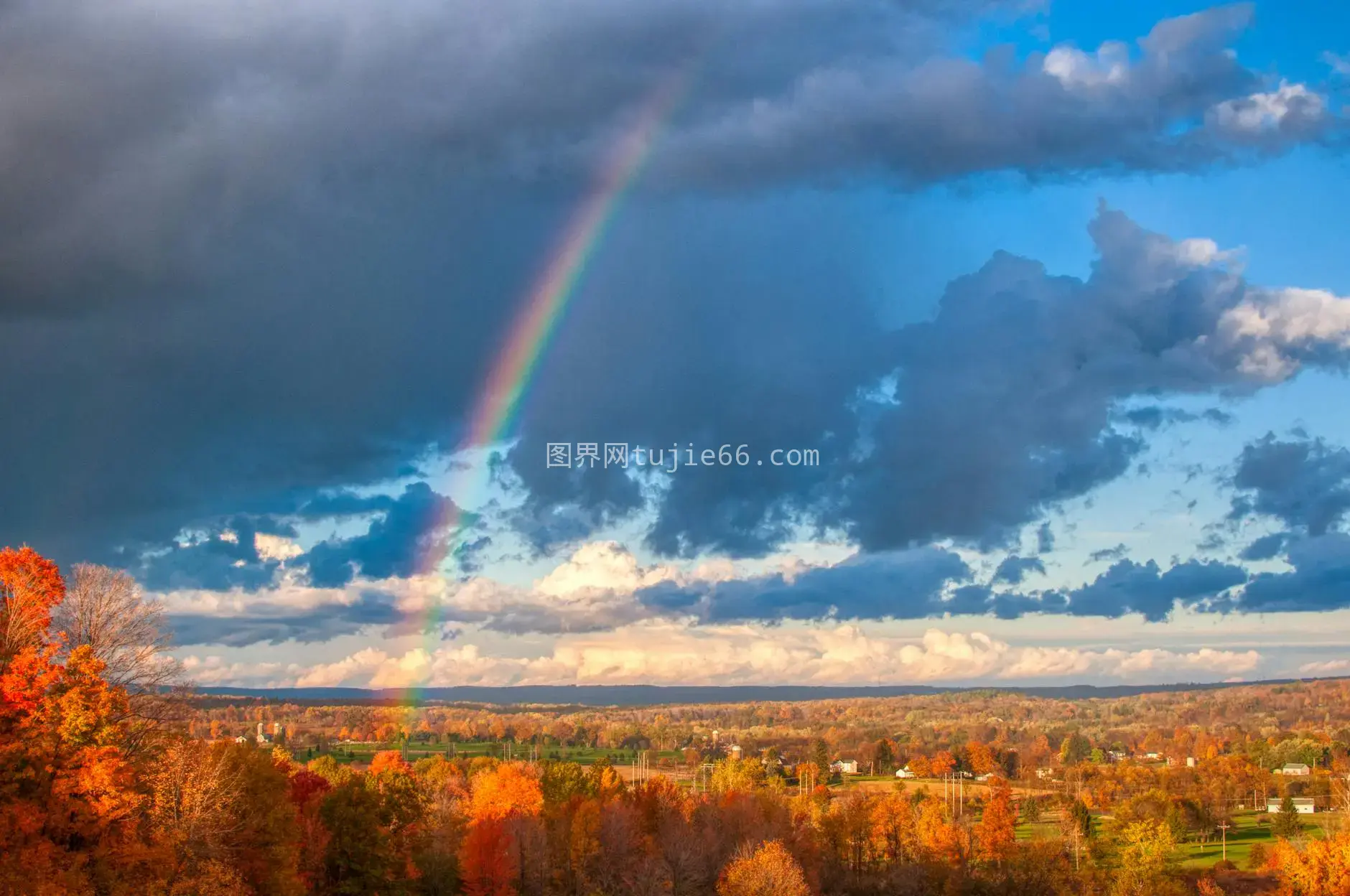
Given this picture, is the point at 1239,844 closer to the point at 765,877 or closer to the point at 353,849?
the point at 765,877

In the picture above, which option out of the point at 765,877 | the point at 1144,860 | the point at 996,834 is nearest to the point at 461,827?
the point at 765,877

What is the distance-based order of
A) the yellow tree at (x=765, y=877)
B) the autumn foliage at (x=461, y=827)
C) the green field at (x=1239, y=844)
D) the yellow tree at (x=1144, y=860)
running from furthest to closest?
the green field at (x=1239, y=844)
the yellow tree at (x=1144, y=860)
the yellow tree at (x=765, y=877)
the autumn foliage at (x=461, y=827)

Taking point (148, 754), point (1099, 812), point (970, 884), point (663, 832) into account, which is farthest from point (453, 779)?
point (148, 754)

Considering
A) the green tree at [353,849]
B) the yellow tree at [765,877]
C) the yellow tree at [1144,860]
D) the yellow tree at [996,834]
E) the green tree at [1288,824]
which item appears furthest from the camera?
the green tree at [1288,824]

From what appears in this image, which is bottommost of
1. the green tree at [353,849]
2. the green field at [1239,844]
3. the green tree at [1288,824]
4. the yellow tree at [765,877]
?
the green field at [1239,844]

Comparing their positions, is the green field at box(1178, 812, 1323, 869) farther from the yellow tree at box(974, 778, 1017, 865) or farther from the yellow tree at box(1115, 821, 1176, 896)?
the yellow tree at box(974, 778, 1017, 865)

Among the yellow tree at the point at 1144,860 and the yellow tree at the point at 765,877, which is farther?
the yellow tree at the point at 1144,860

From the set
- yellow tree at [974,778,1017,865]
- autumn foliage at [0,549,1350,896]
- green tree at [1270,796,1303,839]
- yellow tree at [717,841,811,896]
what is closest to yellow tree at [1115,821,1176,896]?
autumn foliage at [0,549,1350,896]

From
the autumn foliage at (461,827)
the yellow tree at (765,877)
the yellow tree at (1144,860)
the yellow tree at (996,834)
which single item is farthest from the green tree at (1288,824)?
the yellow tree at (765,877)

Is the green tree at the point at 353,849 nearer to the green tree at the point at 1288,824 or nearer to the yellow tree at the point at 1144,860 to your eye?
the yellow tree at the point at 1144,860

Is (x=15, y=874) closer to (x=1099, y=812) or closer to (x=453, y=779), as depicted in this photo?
(x=453, y=779)

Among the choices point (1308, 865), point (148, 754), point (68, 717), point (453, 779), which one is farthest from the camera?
point (453, 779)
